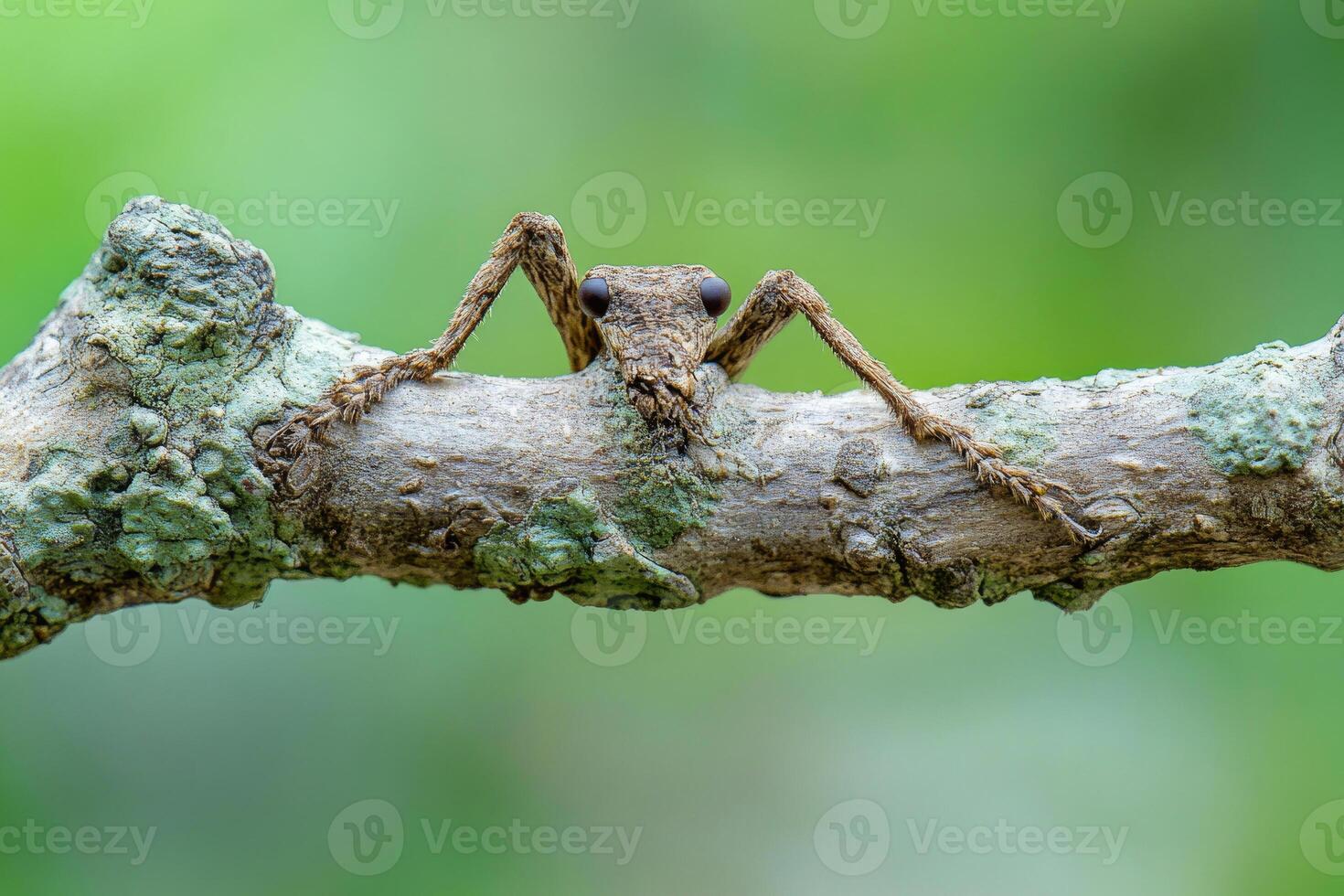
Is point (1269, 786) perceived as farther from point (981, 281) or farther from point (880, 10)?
point (880, 10)

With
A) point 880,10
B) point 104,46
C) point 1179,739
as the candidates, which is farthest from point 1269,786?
point 104,46

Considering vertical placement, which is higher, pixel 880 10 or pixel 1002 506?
pixel 880 10
